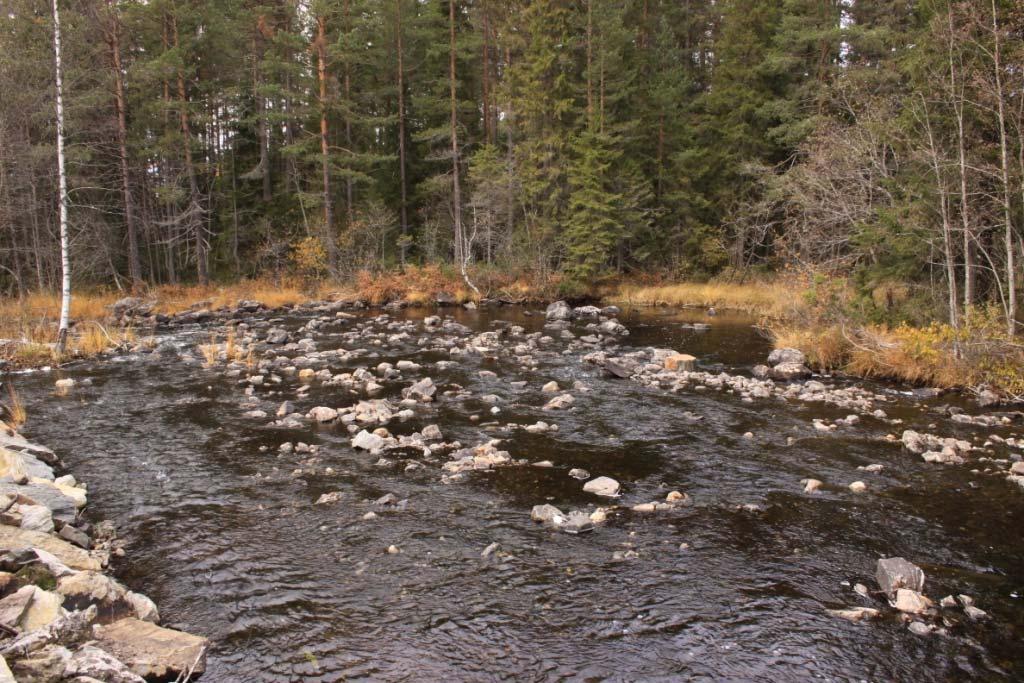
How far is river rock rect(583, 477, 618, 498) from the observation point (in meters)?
7.77

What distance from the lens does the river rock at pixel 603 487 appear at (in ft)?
25.5

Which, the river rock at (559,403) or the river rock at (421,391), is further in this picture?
the river rock at (421,391)

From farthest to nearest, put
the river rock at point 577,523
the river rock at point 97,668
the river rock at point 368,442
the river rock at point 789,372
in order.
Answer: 1. the river rock at point 789,372
2. the river rock at point 368,442
3. the river rock at point 577,523
4. the river rock at point 97,668

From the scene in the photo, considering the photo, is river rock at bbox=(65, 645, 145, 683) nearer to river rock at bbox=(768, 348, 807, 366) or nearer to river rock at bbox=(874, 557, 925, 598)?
river rock at bbox=(874, 557, 925, 598)

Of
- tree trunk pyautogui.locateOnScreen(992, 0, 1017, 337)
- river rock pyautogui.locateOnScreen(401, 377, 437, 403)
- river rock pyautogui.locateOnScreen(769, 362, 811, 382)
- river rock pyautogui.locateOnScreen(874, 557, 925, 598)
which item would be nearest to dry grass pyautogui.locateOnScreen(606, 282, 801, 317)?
river rock pyautogui.locateOnScreen(769, 362, 811, 382)

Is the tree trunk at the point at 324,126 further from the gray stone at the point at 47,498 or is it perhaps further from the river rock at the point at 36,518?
the river rock at the point at 36,518

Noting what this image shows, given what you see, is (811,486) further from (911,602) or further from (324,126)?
(324,126)

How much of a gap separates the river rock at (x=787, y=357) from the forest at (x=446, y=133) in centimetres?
641

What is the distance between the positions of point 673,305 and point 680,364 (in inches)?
661

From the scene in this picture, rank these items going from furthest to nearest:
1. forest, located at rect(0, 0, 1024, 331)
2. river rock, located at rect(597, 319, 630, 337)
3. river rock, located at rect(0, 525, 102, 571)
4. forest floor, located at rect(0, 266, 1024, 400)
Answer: forest, located at rect(0, 0, 1024, 331) < river rock, located at rect(597, 319, 630, 337) < forest floor, located at rect(0, 266, 1024, 400) < river rock, located at rect(0, 525, 102, 571)

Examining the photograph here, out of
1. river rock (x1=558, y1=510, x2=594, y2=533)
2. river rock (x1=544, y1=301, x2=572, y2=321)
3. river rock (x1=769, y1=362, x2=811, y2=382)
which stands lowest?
river rock (x1=558, y1=510, x2=594, y2=533)

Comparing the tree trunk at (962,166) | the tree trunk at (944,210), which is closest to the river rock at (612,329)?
the tree trunk at (944,210)

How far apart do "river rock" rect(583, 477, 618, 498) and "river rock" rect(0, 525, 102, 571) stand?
5288 millimetres

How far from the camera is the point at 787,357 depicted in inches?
608
